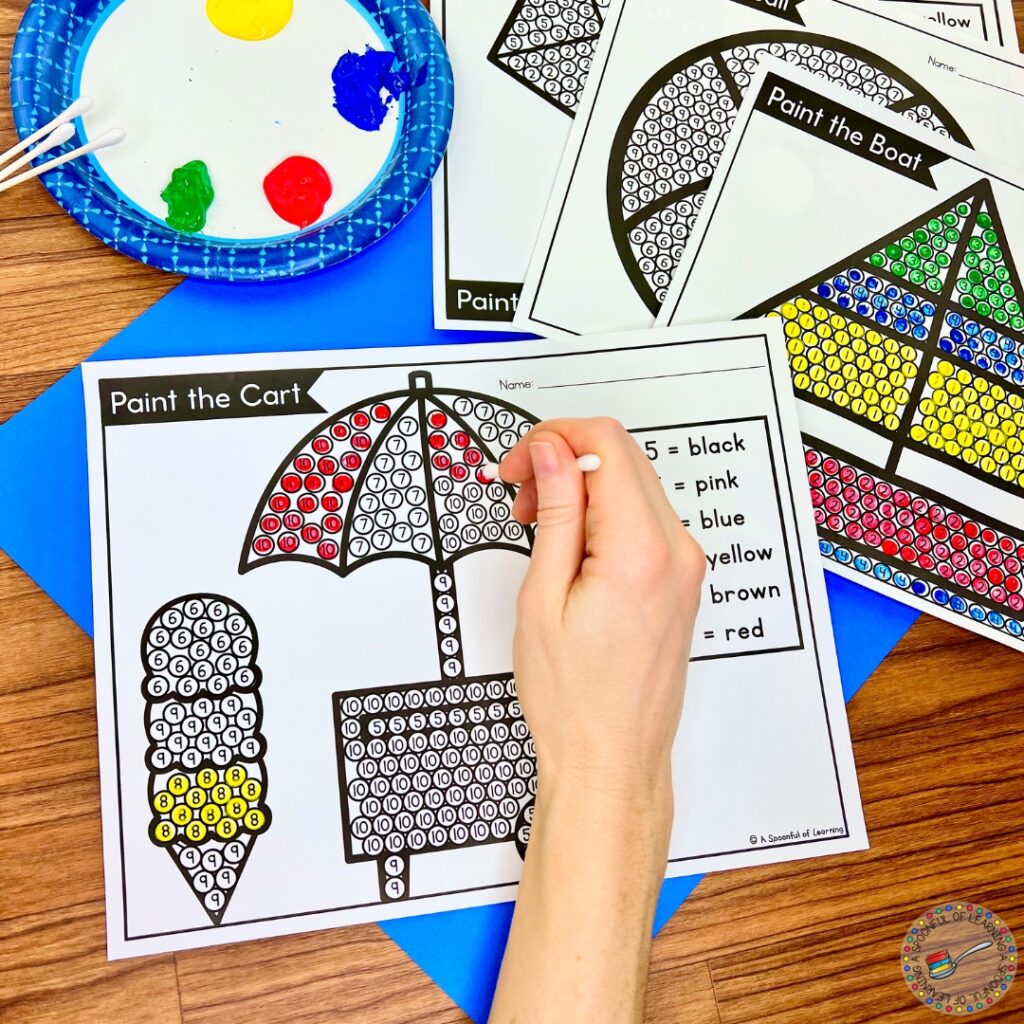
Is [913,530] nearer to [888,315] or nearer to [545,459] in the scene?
[888,315]

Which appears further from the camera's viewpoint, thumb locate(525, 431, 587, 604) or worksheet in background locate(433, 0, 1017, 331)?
worksheet in background locate(433, 0, 1017, 331)

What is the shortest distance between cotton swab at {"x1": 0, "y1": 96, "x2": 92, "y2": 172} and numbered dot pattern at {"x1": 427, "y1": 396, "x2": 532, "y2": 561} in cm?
31

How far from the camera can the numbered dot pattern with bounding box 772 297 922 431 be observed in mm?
716

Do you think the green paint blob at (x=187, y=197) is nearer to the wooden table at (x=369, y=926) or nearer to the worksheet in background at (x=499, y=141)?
the wooden table at (x=369, y=926)

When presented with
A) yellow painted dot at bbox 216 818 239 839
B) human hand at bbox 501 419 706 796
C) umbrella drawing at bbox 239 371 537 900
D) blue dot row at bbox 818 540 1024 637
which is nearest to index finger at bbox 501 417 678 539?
human hand at bbox 501 419 706 796

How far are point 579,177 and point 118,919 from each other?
625mm

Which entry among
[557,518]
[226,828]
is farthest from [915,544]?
[226,828]

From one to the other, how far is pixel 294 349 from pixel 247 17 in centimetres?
24

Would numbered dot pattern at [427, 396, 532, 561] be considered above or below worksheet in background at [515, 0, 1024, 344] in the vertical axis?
below

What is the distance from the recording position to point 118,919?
23.4 inches

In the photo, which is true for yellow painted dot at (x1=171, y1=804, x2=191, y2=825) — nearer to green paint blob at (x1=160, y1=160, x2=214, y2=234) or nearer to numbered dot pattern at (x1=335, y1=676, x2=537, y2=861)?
numbered dot pattern at (x1=335, y1=676, x2=537, y2=861)

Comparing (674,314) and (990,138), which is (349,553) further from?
(990,138)

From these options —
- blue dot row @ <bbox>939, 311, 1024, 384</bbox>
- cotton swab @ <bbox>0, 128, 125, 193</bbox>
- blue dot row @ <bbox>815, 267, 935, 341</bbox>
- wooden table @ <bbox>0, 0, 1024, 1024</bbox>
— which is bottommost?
wooden table @ <bbox>0, 0, 1024, 1024</bbox>

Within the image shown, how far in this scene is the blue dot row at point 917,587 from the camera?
0.70 m
